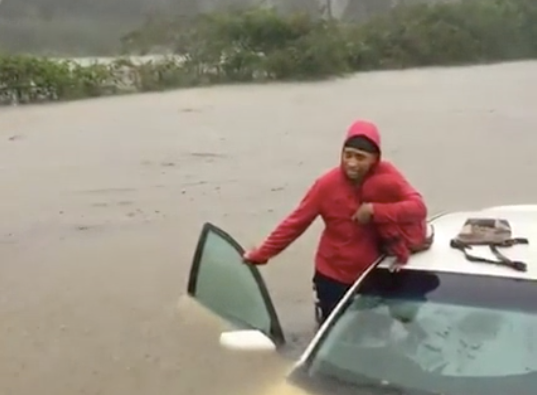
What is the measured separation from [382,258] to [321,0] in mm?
38259

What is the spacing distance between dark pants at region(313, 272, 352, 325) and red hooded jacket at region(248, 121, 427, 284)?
0.09 ft

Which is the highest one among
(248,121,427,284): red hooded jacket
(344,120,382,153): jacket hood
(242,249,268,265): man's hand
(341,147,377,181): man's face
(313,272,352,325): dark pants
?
(344,120,382,153): jacket hood

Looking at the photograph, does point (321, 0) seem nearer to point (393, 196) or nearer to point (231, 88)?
point (231, 88)

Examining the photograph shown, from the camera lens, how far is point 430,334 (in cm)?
395

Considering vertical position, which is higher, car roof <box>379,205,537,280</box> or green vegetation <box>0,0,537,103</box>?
car roof <box>379,205,537,280</box>

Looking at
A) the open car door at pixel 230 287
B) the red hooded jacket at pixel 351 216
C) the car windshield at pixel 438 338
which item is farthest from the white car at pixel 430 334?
the open car door at pixel 230 287

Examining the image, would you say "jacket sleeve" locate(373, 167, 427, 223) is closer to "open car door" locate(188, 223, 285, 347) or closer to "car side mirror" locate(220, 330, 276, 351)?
"open car door" locate(188, 223, 285, 347)

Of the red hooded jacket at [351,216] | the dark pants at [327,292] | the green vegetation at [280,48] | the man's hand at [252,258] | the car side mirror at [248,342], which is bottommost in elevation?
the green vegetation at [280,48]

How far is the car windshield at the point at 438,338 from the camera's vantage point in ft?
12.3

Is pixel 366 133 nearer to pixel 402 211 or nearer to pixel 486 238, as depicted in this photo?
pixel 402 211

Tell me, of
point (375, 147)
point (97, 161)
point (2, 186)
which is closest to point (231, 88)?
point (97, 161)

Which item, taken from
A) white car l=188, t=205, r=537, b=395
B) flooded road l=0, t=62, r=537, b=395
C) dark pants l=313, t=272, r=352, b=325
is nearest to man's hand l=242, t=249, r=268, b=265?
dark pants l=313, t=272, r=352, b=325

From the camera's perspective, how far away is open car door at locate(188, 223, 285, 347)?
197 inches

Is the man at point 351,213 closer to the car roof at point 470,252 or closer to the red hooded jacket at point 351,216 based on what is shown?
the red hooded jacket at point 351,216
